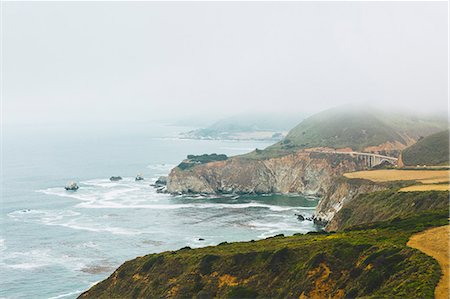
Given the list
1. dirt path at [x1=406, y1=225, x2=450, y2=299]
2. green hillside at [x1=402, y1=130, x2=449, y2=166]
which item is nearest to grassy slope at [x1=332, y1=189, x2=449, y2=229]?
dirt path at [x1=406, y1=225, x2=450, y2=299]

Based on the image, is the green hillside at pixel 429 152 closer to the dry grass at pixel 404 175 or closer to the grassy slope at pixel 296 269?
the dry grass at pixel 404 175

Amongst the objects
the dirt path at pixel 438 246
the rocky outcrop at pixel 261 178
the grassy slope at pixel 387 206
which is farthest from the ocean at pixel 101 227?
the dirt path at pixel 438 246

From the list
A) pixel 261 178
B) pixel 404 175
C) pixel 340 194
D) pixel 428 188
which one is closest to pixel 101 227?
pixel 340 194

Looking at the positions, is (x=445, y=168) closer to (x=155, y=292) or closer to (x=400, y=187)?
(x=400, y=187)

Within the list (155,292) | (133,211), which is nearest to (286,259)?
(155,292)

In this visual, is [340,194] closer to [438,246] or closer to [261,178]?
[261,178]
